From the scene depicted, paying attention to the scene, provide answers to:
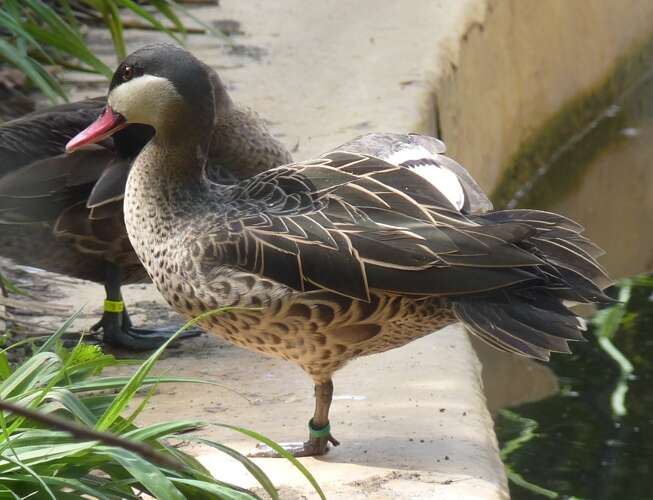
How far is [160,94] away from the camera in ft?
12.1

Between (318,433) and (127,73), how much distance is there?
1.15 m

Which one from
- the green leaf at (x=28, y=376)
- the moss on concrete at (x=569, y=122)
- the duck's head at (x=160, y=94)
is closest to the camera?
the green leaf at (x=28, y=376)

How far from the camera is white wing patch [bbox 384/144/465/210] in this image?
11.9 feet

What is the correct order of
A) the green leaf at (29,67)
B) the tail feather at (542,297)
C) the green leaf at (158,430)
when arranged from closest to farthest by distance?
the green leaf at (158,430) → the tail feather at (542,297) → the green leaf at (29,67)

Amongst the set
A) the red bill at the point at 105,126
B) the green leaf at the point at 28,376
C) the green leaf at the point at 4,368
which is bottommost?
the green leaf at the point at 4,368

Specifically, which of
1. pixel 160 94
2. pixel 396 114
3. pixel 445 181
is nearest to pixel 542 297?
pixel 445 181

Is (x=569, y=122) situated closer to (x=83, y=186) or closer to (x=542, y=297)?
(x=83, y=186)

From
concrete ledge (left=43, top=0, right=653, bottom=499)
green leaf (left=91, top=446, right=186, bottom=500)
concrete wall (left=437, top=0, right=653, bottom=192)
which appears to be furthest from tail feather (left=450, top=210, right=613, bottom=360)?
concrete wall (left=437, top=0, right=653, bottom=192)

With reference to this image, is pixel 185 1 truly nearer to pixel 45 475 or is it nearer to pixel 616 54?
pixel 616 54

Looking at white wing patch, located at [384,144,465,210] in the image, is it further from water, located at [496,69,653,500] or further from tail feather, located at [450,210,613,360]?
water, located at [496,69,653,500]

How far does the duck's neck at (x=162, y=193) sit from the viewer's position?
11.7 feet

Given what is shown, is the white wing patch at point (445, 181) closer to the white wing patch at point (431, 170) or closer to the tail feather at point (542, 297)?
the white wing patch at point (431, 170)

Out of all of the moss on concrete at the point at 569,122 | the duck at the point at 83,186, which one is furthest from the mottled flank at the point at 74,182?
the moss on concrete at the point at 569,122

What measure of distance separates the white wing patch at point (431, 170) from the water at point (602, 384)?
4.50 feet
